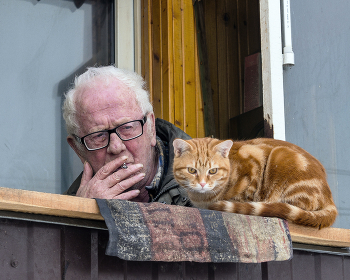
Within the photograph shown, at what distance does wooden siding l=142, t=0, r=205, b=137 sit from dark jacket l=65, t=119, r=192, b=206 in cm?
45

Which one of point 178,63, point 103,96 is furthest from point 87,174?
point 178,63

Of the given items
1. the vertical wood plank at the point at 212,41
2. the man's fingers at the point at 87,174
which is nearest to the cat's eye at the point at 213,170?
the man's fingers at the point at 87,174

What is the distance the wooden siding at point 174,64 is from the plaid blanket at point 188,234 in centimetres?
146

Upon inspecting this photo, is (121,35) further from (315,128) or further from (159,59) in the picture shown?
(315,128)

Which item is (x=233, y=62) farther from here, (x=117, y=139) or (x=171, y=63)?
(x=117, y=139)

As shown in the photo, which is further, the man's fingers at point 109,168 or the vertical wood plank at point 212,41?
the vertical wood plank at point 212,41

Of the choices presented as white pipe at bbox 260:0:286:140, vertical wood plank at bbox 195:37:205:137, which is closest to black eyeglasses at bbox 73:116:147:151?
white pipe at bbox 260:0:286:140

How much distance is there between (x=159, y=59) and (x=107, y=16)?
22.9 inches

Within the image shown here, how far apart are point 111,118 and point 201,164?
51cm

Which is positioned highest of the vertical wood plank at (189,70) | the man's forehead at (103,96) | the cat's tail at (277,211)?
the vertical wood plank at (189,70)

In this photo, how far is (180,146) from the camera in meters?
2.04

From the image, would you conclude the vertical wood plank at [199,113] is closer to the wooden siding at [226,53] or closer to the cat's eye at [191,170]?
the wooden siding at [226,53]

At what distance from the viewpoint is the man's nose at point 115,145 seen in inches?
82.0

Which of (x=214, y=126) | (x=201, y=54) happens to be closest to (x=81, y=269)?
(x=214, y=126)
